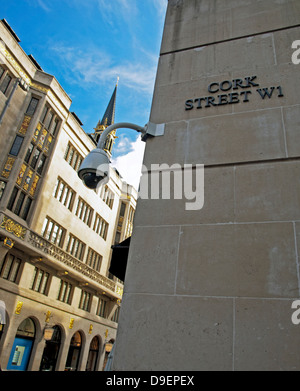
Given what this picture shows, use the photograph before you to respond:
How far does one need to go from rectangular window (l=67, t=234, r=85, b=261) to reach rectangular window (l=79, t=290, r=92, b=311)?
341cm

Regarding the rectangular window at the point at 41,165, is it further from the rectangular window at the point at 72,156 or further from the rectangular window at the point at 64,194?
the rectangular window at the point at 72,156

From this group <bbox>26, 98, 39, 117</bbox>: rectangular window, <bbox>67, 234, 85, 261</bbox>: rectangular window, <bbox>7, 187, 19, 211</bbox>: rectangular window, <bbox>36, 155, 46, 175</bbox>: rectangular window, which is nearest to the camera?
<bbox>7, 187, 19, 211</bbox>: rectangular window

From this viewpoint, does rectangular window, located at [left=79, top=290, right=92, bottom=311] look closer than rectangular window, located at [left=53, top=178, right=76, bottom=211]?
No

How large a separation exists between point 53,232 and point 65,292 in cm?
529

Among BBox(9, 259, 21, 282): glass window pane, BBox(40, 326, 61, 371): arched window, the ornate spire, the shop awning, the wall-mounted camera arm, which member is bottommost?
BBox(40, 326, 61, 371): arched window

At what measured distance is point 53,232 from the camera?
84.0ft

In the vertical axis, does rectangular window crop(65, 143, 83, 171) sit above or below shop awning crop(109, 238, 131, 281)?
above

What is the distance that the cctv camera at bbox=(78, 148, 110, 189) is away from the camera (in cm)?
467

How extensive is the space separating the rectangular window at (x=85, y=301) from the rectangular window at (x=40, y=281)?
5.58 metres

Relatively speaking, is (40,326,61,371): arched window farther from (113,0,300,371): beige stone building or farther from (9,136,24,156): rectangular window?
(113,0,300,371): beige stone building

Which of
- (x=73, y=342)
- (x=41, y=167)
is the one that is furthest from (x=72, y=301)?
(x=41, y=167)

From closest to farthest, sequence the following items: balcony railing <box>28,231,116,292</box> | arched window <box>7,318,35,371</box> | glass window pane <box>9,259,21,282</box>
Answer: arched window <box>7,318,35,371</box>, glass window pane <box>9,259,21,282</box>, balcony railing <box>28,231,116,292</box>

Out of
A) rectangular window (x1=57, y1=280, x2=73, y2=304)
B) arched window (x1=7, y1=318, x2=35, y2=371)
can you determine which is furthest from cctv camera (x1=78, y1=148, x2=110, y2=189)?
rectangular window (x1=57, y1=280, x2=73, y2=304)
